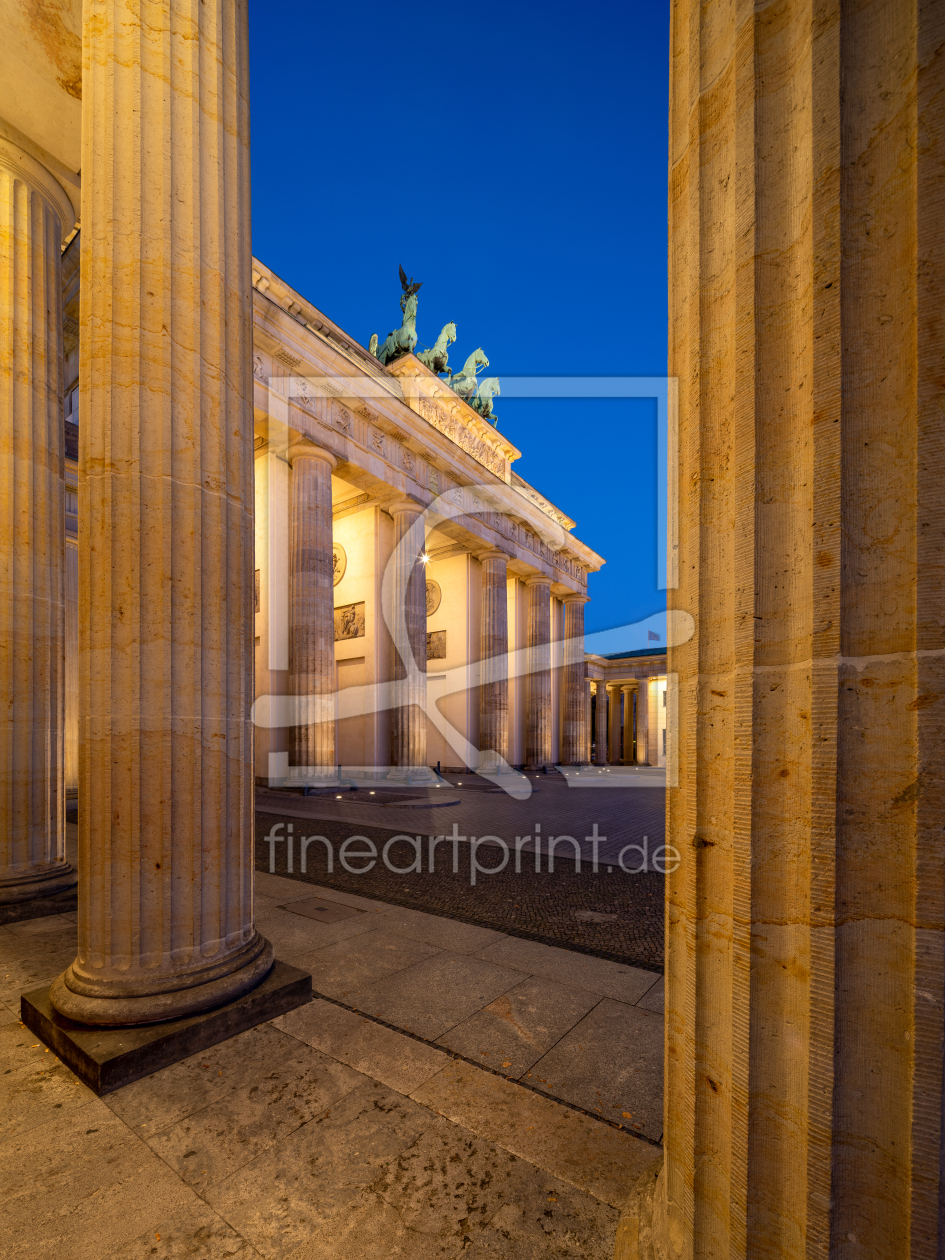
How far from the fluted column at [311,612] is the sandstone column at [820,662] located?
16123 millimetres

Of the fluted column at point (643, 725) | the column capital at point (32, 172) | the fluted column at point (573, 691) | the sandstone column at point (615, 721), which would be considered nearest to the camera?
the column capital at point (32, 172)

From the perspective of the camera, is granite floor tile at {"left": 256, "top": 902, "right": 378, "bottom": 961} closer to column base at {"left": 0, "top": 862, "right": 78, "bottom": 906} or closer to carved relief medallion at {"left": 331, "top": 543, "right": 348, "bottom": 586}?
column base at {"left": 0, "top": 862, "right": 78, "bottom": 906}

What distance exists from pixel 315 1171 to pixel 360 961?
2.15m

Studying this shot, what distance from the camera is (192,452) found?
3.54m

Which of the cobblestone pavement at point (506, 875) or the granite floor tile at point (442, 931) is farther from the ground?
the granite floor tile at point (442, 931)

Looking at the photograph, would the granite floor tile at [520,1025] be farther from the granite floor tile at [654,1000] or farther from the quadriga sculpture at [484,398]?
the quadriga sculpture at [484,398]

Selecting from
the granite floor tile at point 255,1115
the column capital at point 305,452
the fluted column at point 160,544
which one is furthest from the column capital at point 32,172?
the column capital at point 305,452

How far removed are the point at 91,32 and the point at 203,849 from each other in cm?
512

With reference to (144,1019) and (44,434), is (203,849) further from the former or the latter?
(44,434)

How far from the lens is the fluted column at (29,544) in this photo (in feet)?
18.5

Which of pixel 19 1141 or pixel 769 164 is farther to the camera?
pixel 19 1141

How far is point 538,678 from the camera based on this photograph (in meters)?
30.1

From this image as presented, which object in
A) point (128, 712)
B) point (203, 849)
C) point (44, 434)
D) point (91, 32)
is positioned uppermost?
point (91, 32)

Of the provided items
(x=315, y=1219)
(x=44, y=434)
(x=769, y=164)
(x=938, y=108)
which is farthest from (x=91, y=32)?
(x=315, y=1219)
